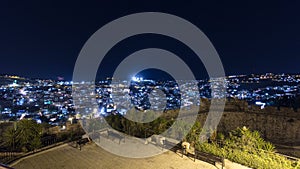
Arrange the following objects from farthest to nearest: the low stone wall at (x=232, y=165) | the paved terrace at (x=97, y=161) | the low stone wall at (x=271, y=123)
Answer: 1. the low stone wall at (x=271, y=123)
2. the paved terrace at (x=97, y=161)
3. the low stone wall at (x=232, y=165)

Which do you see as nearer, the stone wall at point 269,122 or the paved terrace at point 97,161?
the paved terrace at point 97,161

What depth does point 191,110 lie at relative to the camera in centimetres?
1044

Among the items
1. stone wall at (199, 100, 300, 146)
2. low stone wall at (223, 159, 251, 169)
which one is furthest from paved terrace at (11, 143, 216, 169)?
stone wall at (199, 100, 300, 146)

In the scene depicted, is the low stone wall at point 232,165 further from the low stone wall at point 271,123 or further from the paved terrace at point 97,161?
the low stone wall at point 271,123

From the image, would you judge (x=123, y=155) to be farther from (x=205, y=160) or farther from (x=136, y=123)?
(x=205, y=160)

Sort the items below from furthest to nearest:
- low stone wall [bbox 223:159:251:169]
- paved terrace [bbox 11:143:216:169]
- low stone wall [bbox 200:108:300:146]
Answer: low stone wall [bbox 200:108:300:146] → paved terrace [bbox 11:143:216:169] → low stone wall [bbox 223:159:251:169]

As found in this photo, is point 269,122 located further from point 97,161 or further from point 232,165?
point 97,161

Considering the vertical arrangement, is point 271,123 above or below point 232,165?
above

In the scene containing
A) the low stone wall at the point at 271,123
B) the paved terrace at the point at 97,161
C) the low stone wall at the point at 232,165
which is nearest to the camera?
the low stone wall at the point at 232,165

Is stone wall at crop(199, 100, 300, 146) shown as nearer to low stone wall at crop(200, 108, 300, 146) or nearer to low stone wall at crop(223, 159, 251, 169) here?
low stone wall at crop(200, 108, 300, 146)

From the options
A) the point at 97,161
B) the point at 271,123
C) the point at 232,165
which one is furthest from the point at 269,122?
the point at 97,161

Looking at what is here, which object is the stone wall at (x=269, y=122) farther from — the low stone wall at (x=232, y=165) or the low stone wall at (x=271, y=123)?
the low stone wall at (x=232, y=165)

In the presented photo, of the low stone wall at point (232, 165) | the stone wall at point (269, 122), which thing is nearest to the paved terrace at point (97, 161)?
the low stone wall at point (232, 165)

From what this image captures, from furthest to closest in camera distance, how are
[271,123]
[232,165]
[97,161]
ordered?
1. [271,123]
2. [97,161]
3. [232,165]
